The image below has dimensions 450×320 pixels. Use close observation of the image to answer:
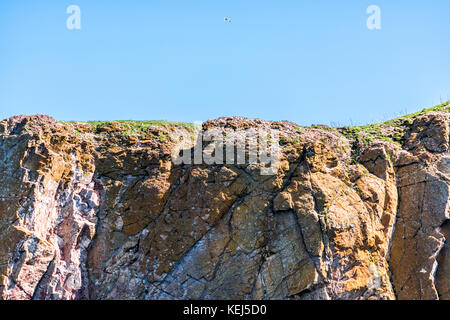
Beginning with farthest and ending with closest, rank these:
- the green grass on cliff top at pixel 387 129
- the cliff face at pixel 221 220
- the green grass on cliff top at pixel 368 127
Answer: the green grass on cliff top at pixel 368 127
the green grass on cliff top at pixel 387 129
the cliff face at pixel 221 220

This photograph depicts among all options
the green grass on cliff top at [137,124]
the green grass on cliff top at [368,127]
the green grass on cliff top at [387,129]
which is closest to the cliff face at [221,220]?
the green grass on cliff top at [387,129]

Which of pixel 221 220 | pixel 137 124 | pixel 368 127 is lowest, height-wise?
pixel 221 220

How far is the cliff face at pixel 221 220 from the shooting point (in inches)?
677

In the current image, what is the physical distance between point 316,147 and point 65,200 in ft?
42.0

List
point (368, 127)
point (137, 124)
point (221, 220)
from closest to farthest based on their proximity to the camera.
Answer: point (221, 220)
point (137, 124)
point (368, 127)

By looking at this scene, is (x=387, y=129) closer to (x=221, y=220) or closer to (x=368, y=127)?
(x=368, y=127)

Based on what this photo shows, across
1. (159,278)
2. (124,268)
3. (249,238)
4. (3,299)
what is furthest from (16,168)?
(249,238)

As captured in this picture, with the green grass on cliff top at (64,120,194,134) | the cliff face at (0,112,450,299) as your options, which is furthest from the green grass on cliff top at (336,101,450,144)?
the green grass on cliff top at (64,120,194,134)

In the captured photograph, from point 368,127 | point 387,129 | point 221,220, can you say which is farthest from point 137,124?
point 387,129

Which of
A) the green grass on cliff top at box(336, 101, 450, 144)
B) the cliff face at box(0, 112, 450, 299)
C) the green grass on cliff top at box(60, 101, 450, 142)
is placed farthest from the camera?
the green grass on cliff top at box(60, 101, 450, 142)

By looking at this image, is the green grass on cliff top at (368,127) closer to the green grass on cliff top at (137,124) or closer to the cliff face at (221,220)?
the green grass on cliff top at (137,124)

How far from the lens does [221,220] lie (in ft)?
61.0

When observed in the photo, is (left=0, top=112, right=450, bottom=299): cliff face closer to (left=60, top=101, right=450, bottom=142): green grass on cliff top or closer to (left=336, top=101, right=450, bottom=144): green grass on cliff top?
(left=336, top=101, right=450, bottom=144): green grass on cliff top

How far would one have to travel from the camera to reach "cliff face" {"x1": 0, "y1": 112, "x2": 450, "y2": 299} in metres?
17.2
